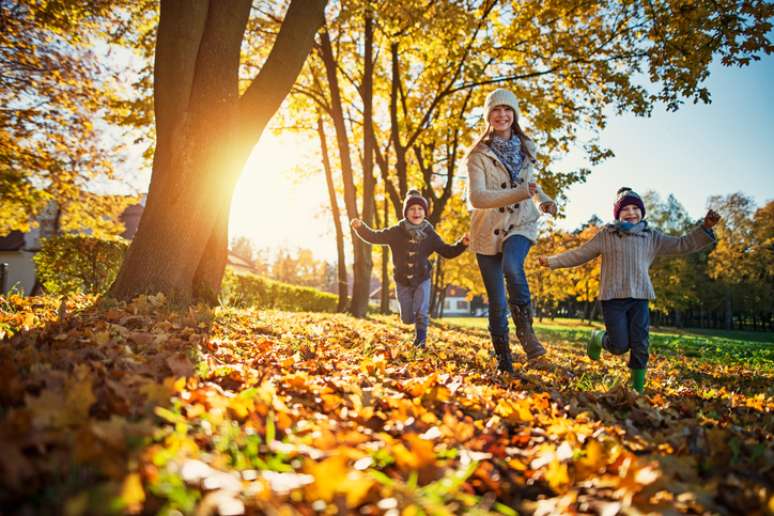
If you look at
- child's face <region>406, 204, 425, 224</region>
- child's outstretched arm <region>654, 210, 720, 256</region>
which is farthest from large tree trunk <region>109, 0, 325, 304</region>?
child's outstretched arm <region>654, 210, 720, 256</region>

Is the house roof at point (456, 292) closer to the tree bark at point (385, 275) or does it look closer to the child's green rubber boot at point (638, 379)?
the tree bark at point (385, 275)

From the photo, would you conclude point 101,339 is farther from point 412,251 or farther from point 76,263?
point 76,263

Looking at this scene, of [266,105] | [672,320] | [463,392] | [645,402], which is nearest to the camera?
[463,392]

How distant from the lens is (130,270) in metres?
5.08

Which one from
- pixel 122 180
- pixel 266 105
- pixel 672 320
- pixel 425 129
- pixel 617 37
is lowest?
pixel 672 320

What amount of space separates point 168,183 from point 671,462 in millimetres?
5172

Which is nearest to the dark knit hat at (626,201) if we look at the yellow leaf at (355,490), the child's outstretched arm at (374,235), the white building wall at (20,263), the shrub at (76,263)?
the child's outstretched arm at (374,235)

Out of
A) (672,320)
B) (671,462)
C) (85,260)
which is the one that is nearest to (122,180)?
(85,260)

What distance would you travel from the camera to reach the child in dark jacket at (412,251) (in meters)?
5.78

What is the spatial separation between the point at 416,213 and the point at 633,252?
2.64 m

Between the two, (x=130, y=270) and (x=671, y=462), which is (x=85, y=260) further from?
(x=671, y=462)

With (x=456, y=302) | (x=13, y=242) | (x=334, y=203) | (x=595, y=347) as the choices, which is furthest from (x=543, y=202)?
(x=456, y=302)

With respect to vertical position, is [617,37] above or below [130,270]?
above

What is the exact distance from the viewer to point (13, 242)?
30750 mm
